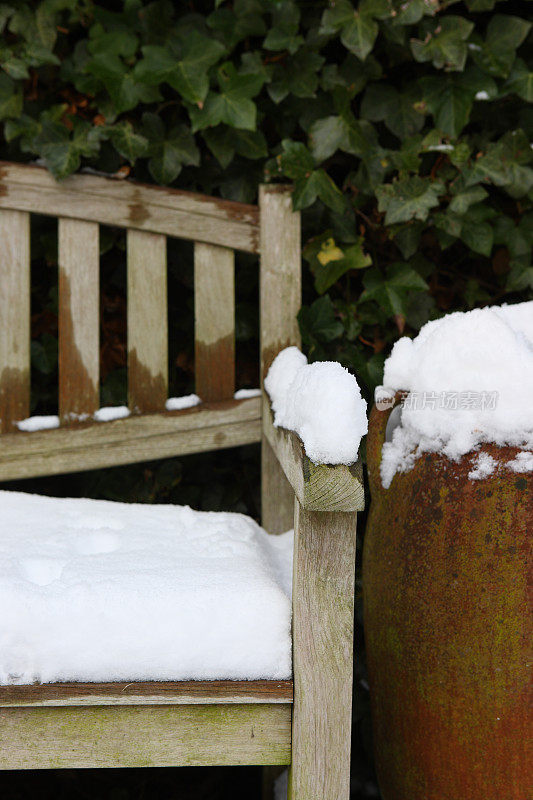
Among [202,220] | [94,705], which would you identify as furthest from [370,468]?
[202,220]

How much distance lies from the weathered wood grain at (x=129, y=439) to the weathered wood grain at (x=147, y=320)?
40mm

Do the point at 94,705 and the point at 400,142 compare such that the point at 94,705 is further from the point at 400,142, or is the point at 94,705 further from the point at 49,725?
the point at 400,142

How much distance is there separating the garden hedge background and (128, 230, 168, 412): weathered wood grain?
6.6 inches

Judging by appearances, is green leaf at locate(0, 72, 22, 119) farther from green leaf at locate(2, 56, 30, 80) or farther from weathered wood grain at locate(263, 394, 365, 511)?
weathered wood grain at locate(263, 394, 365, 511)

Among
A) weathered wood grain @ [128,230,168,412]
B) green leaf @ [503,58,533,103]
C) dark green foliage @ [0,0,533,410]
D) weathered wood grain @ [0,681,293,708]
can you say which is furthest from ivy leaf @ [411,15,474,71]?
weathered wood grain @ [0,681,293,708]

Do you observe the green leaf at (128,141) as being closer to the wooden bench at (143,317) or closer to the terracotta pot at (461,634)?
the wooden bench at (143,317)

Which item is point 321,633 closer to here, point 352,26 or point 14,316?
point 14,316

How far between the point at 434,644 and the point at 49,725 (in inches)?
15.4

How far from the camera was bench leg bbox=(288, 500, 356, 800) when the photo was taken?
2.24 ft

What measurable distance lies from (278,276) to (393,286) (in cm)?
25

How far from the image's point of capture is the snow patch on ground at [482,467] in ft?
2.36

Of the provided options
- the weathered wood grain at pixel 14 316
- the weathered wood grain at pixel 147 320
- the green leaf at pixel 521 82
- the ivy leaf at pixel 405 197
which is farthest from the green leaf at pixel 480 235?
the weathered wood grain at pixel 14 316

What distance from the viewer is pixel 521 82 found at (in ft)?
4.18

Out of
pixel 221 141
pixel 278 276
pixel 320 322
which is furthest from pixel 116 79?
pixel 320 322
